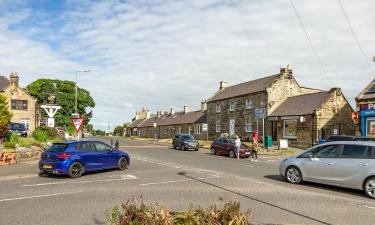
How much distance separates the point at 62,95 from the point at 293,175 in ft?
214

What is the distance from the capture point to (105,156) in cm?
1602

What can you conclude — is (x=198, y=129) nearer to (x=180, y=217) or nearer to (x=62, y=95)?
(x=62, y=95)

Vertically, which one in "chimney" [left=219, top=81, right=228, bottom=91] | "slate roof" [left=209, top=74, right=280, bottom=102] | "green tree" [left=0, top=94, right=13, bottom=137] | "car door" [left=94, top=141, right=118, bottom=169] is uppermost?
"chimney" [left=219, top=81, right=228, bottom=91]

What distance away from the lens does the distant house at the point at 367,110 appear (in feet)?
97.3

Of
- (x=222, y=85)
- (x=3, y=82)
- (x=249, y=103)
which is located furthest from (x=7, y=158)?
(x=3, y=82)

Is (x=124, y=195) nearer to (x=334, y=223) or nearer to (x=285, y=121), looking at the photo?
(x=334, y=223)

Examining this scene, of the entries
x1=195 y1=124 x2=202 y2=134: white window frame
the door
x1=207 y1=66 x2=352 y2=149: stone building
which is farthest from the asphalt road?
x1=195 y1=124 x2=202 y2=134: white window frame

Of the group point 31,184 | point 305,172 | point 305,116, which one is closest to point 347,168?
point 305,172

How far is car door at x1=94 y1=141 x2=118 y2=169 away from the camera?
51.6ft

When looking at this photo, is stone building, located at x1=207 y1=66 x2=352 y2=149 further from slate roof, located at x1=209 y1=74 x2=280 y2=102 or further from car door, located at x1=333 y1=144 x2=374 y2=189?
car door, located at x1=333 y1=144 x2=374 y2=189

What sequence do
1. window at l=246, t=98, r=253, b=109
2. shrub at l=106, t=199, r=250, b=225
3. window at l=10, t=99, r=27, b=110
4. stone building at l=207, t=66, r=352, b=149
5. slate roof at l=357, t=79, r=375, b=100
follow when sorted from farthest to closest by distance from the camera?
window at l=10, t=99, r=27, b=110 < window at l=246, t=98, r=253, b=109 < stone building at l=207, t=66, r=352, b=149 < slate roof at l=357, t=79, r=375, b=100 < shrub at l=106, t=199, r=250, b=225

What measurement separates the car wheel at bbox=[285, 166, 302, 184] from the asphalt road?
27 cm

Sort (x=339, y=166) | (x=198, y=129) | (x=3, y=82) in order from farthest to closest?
(x=198, y=129)
(x=3, y=82)
(x=339, y=166)

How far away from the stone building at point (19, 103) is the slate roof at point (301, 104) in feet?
126
